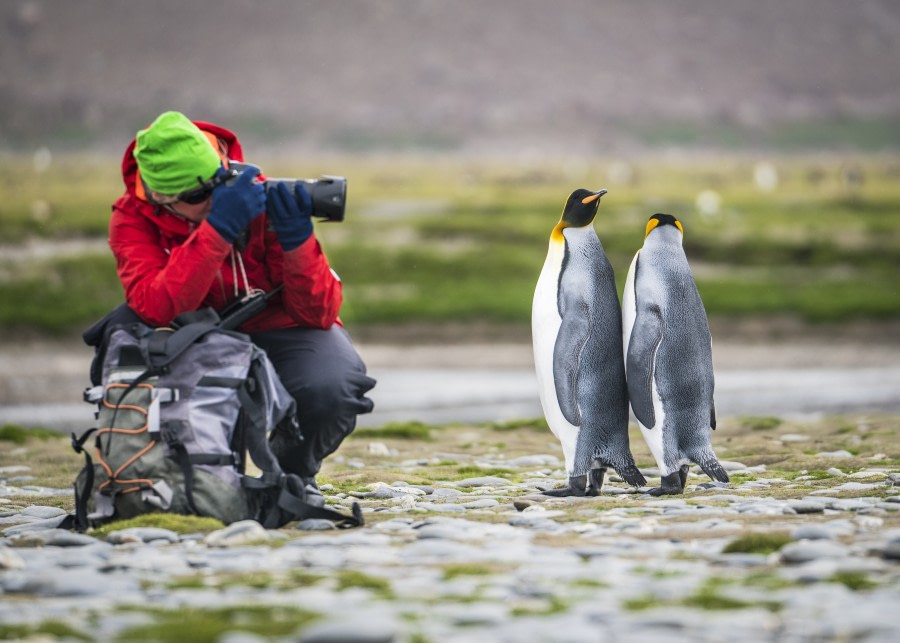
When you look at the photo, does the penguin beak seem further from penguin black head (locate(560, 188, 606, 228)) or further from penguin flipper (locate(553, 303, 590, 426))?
penguin flipper (locate(553, 303, 590, 426))

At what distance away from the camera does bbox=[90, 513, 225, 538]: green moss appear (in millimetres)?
3633

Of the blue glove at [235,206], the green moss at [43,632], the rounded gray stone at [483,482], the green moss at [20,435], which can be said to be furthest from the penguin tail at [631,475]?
the green moss at [20,435]

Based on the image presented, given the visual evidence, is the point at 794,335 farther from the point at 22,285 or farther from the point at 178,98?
the point at 178,98

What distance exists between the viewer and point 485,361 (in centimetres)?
1501

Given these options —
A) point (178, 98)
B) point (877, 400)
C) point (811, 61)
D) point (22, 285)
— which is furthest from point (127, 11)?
point (877, 400)

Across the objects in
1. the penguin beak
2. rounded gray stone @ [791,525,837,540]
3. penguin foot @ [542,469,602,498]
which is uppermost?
the penguin beak

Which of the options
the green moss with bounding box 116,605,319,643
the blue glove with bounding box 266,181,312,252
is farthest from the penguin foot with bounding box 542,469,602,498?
the green moss with bounding box 116,605,319,643

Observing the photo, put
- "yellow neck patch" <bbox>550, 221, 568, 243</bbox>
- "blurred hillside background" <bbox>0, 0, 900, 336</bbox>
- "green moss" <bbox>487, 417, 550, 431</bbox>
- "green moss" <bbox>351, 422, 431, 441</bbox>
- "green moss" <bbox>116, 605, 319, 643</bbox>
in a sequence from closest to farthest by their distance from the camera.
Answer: "green moss" <bbox>116, 605, 319, 643</bbox>, "yellow neck patch" <bbox>550, 221, 568, 243</bbox>, "green moss" <bbox>351, 422, 431, 441</bbox>, "green moss" <bbox>487, 417, 550, 431</bbox>, "blurred hillside background" <bbox>0, 0, 900, 336</bbox>

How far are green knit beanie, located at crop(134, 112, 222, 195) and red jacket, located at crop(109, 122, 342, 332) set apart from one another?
0.17 meters

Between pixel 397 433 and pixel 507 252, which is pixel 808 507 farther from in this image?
pixel 507 252

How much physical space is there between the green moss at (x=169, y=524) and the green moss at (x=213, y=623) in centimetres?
91

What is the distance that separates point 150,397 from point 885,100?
112 metres

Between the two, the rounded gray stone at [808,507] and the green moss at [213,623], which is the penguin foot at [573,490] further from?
the green moss at [213,623]

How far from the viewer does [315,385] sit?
4152mm
